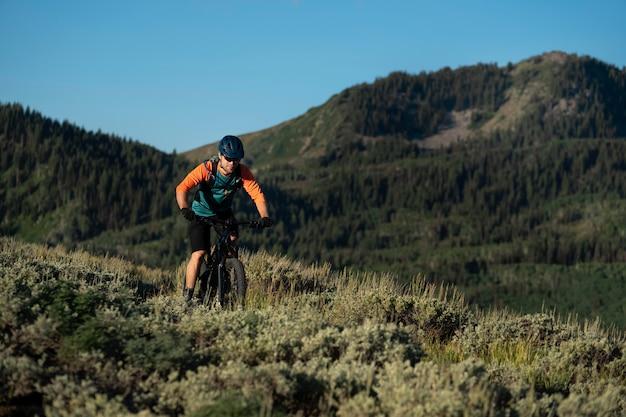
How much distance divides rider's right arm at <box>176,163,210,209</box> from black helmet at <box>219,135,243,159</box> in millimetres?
392

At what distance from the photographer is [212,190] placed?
10.9 metres

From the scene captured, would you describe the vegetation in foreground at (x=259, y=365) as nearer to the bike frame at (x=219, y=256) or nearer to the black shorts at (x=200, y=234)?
the bike frame at (x=219, y=256)

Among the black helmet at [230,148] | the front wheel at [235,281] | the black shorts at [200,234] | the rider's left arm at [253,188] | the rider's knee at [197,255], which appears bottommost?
the front wheel at [235,281]

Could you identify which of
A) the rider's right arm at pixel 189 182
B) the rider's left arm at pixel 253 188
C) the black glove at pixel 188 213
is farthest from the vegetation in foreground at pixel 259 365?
the rider's left arm at pixel 253 188

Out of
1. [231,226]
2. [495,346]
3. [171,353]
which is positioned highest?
[231,226]

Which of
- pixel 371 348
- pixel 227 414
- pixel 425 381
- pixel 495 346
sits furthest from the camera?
pixel 495 346

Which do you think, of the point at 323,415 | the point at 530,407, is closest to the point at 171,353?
the point at 323,415

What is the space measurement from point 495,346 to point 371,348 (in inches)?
123

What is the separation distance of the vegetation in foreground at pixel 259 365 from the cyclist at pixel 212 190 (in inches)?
33.0

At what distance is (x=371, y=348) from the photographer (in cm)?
784

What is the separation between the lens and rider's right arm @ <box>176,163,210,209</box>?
10383 millimetres

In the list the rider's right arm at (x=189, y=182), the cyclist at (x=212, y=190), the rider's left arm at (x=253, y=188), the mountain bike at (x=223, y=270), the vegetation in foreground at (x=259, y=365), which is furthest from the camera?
the rider's left arm at (x=253, y=188)

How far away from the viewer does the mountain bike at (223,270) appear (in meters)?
10.8

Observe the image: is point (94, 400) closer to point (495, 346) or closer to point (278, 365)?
point (278, 365)
